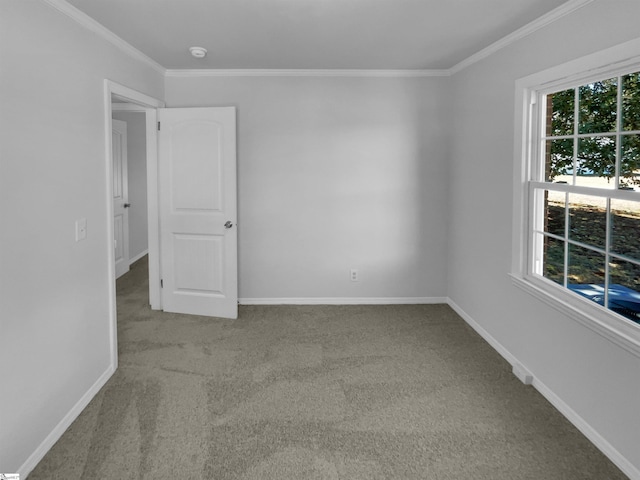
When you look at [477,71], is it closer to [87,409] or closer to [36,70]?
[36,70]

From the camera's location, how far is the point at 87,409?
8.62ft

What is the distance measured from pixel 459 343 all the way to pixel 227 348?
1.92m

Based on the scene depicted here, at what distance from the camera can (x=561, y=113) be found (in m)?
2.78

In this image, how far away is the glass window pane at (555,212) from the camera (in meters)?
2.77

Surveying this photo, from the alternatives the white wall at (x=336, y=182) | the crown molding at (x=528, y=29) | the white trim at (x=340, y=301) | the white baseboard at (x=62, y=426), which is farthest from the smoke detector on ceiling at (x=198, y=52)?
the white baseboard at (x=62, y=426)

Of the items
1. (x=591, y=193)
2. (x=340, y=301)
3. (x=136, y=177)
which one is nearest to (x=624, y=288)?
(x=591, y=193)

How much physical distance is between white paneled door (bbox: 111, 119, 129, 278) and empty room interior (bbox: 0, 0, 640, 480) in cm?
126

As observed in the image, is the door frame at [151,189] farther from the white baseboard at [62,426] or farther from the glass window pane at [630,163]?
the glass window pane at [630,163]

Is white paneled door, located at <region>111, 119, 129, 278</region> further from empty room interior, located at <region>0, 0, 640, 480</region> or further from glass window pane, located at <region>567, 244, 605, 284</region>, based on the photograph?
glass window pane, located at <region>567, 244, 605, 284</region>

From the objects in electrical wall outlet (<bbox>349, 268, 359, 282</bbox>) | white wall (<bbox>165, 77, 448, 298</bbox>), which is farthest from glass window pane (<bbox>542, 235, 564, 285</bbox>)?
electrical wall outlet (<bbox>349, 268, 359, 282</bbox>)

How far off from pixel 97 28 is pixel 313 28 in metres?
1.44

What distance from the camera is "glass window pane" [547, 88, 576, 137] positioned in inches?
105

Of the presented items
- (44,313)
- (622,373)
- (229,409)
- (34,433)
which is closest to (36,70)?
(44,313)

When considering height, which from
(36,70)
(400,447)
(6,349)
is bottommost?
(400,447)
